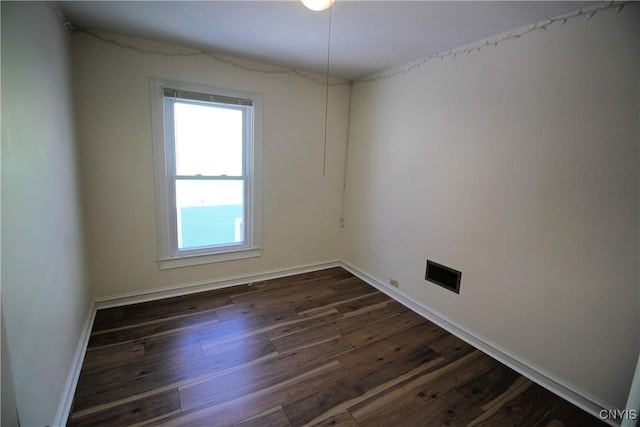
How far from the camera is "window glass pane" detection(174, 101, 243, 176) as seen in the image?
286 cm

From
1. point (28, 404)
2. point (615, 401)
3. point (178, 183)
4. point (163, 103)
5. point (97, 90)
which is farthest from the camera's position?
point (178, 183)

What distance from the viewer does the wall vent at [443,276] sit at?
257 cm

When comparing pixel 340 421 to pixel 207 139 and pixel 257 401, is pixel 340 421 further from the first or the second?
pixel 207 139

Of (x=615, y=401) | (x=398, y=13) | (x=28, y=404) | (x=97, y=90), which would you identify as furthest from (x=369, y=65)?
(x=28, y=404)

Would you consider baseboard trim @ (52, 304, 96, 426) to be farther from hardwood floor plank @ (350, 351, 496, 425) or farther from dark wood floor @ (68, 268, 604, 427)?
hardwood floor plank @ (350, 351, 496, 425)

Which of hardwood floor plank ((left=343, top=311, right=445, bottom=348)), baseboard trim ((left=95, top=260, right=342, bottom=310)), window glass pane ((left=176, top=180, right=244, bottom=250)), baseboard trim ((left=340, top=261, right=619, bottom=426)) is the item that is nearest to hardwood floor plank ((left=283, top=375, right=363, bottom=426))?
hardwood floor plank ((left=343, top=311, right=445, bottom=348))

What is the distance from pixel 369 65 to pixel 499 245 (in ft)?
6.87

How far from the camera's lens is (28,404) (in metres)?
1.15

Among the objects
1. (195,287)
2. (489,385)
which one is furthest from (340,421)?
(195,287)

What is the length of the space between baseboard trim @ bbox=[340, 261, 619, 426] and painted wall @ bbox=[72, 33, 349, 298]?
1.44 meters

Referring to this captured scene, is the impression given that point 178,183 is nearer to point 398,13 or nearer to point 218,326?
point 218,326

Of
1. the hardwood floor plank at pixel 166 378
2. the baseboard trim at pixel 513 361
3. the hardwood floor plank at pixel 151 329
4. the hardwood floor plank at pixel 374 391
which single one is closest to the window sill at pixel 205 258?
the hardwood floor plank at pixel 151 329

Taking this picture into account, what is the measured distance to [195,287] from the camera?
3131mm

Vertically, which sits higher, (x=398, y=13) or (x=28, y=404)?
(x=398, y=13)
